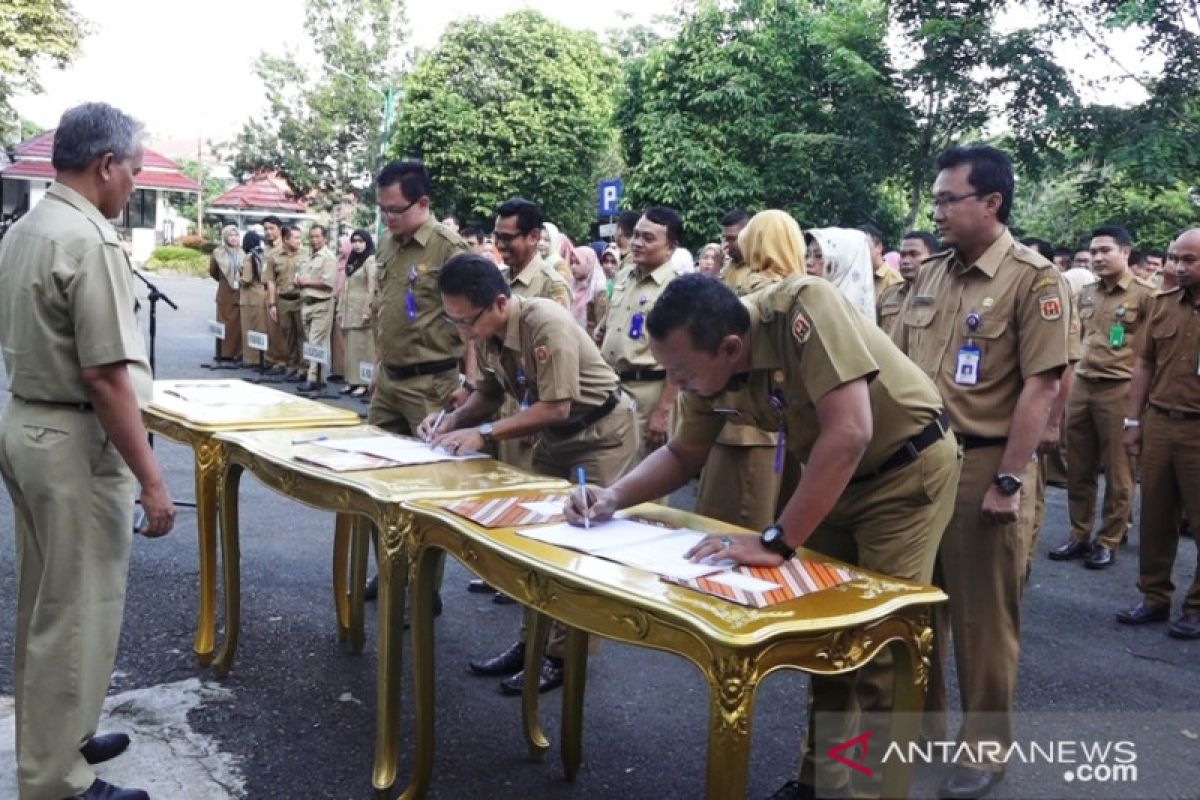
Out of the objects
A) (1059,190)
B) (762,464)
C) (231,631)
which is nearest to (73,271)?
(231,631)

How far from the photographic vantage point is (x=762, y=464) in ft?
12.9

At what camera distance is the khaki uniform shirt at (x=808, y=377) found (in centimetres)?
223

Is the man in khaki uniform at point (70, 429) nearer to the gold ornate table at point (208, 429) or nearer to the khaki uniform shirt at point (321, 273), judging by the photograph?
the gold ornate table at point (208, 429)

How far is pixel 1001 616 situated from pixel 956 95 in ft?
38.8

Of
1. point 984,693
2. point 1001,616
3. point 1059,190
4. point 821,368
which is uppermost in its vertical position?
point 1059,190

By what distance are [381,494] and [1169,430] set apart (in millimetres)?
3713

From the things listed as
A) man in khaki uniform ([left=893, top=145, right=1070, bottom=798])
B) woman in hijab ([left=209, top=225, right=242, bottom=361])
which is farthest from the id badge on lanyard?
woman in hijab ([left=209, top=225, right=242, bottom=361])

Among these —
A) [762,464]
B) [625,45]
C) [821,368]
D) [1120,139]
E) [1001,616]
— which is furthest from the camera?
[625,45]

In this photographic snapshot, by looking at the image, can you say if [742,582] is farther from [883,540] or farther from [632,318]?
[632,318]

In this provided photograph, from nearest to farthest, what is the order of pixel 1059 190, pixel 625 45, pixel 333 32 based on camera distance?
pixel 1059 190
pixel 333 32
pixel 625 45

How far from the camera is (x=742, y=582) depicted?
207cm

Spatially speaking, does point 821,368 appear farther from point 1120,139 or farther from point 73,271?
point 1120,139

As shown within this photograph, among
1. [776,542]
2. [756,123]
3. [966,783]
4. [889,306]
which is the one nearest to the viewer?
[776,542]

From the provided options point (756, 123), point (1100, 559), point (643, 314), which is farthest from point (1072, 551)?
point (756, 123)
